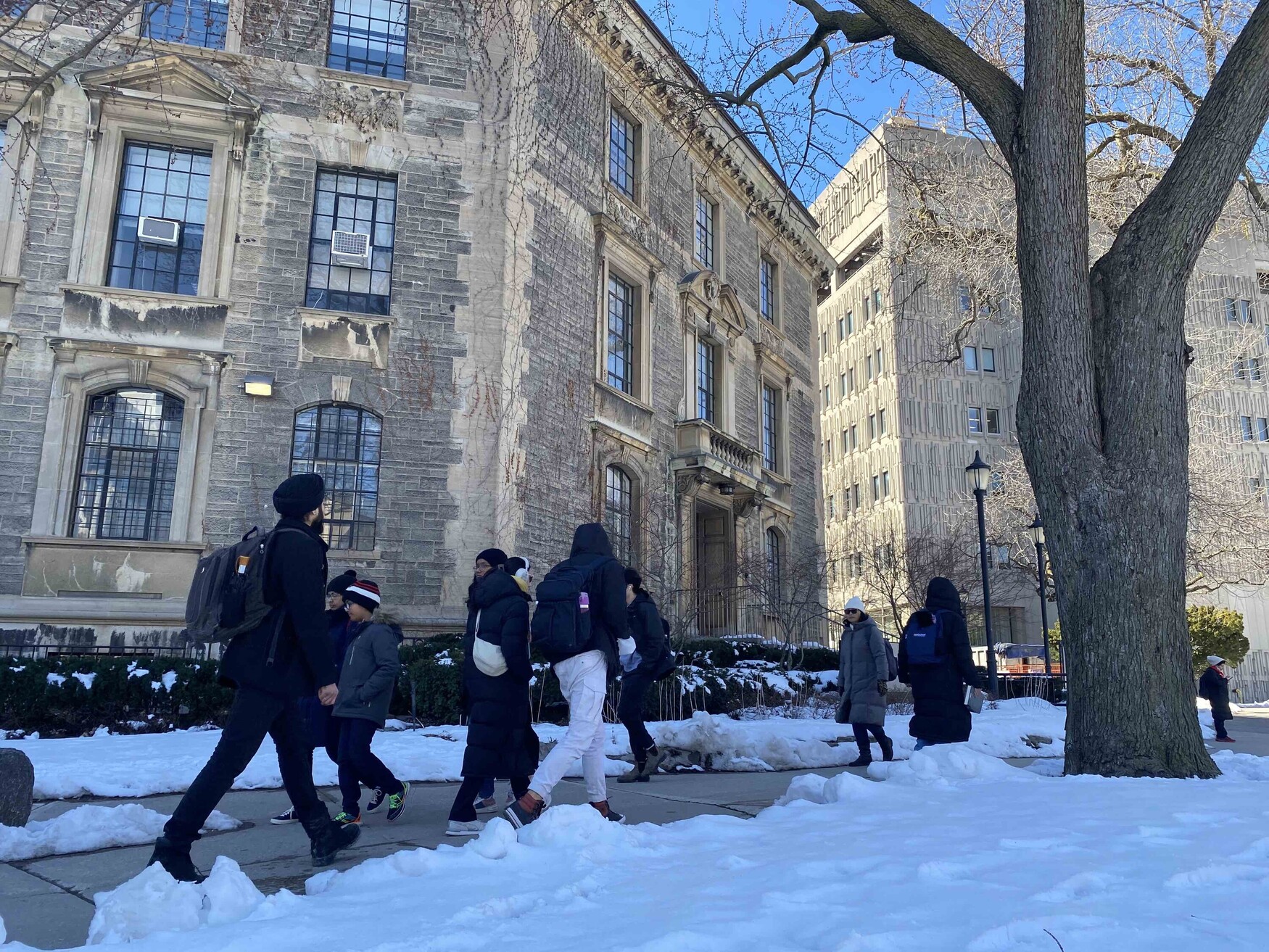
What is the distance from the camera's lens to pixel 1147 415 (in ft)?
23.4

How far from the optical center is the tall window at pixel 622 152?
21469mm

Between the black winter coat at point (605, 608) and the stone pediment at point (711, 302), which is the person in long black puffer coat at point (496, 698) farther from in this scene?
the stone pediment at point (711, 302)

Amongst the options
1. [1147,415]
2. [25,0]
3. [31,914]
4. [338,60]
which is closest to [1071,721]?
[1147,415]

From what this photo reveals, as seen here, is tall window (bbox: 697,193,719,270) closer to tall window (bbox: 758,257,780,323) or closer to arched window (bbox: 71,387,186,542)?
tall window (bbox: 758,257,780,323)

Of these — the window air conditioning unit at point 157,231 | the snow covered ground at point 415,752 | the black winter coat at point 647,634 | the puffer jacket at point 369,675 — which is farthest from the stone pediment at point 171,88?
the puffer jacket at point 369,675

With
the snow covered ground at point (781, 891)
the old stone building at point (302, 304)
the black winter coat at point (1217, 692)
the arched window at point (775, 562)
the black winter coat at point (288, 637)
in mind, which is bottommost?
the snow covered ground at point (781, 891)

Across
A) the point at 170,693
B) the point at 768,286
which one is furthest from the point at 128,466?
the point at 768,286

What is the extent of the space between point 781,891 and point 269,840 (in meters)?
3.42

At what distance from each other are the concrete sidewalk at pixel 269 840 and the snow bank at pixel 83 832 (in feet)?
0.26

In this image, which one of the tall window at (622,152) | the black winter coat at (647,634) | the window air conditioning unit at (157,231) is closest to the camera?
the black winter coat at (647,634)

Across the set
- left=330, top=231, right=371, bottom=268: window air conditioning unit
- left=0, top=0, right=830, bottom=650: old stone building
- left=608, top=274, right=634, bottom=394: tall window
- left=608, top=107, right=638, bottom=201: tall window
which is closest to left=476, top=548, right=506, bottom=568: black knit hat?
left=0, top=0, right=830, bottom=650: old stone building

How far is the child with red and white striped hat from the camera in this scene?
242 inches

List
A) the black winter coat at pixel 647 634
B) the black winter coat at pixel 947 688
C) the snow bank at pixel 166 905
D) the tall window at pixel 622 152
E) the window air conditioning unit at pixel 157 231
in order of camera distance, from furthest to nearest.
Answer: the tall window at pixel 622 152 → the window air conditioning unit at pixel 157 231 → the black winter coat at pixel 947 688 → the black winter coat at pixel 647 634 → the snow bank at pixel 166 905

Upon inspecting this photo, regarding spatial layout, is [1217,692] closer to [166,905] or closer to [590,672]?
[590,672]
